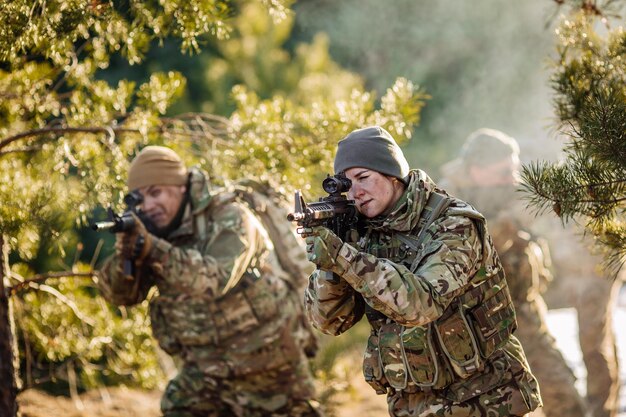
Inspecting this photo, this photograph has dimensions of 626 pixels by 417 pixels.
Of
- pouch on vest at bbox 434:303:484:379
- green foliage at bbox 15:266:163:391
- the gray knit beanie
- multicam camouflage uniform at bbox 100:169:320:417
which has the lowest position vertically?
pouch on vest at bbox 434:303:484:379

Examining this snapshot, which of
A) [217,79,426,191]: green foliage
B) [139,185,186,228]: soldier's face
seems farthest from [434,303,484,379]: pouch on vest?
Result: [139,185,186,228]: soldier's face

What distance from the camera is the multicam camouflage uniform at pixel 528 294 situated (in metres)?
6.94

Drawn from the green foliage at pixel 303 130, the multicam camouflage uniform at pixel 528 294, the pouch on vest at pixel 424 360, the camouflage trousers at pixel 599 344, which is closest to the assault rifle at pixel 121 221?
the green foliage at pixel 303 130

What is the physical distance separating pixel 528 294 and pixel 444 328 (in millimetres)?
3382

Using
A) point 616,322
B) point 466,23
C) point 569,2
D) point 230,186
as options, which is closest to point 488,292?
point 569,2

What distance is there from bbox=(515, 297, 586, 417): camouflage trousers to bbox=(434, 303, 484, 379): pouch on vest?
323 cm

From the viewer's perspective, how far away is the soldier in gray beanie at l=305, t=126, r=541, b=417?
155 inches

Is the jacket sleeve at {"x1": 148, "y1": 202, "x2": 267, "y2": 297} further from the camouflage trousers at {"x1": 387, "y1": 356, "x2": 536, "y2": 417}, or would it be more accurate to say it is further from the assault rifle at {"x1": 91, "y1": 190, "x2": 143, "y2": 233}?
the camouflage trousers at {"x1": 387, "y1": 356, "x2": 536, "y2": 417}

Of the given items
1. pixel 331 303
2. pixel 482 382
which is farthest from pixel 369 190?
pixel 482 382

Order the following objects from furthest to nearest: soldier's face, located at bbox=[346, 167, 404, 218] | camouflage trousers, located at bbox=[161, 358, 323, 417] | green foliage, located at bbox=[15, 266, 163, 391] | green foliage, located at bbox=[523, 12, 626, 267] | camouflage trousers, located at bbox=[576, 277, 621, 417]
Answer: camouflage trousers, located at bbox=[576, 277, 621, 417] → green foliage, located at bbox=[15, 266, 163, 391] → camouflage trousers, located at bbox=[161, 358, 323, 417] → soldier's face, located at bbox=[346, 167, 404, 218] → green foliage, located at bbox=[523, 12, 626, 267]

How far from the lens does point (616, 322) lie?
12.3 metres

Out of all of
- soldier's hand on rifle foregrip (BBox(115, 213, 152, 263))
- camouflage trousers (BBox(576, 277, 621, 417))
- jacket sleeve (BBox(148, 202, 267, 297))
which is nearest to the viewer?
soldier's hand on rifle foregrip (BBox(115, 213, 152, 263))

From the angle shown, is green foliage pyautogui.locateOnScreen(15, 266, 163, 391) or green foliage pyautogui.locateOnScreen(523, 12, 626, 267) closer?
green foliage pyautogui.locateOnScreen(523, 12, 626, 267)

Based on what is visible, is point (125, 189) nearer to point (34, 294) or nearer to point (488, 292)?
point (34, 294)
